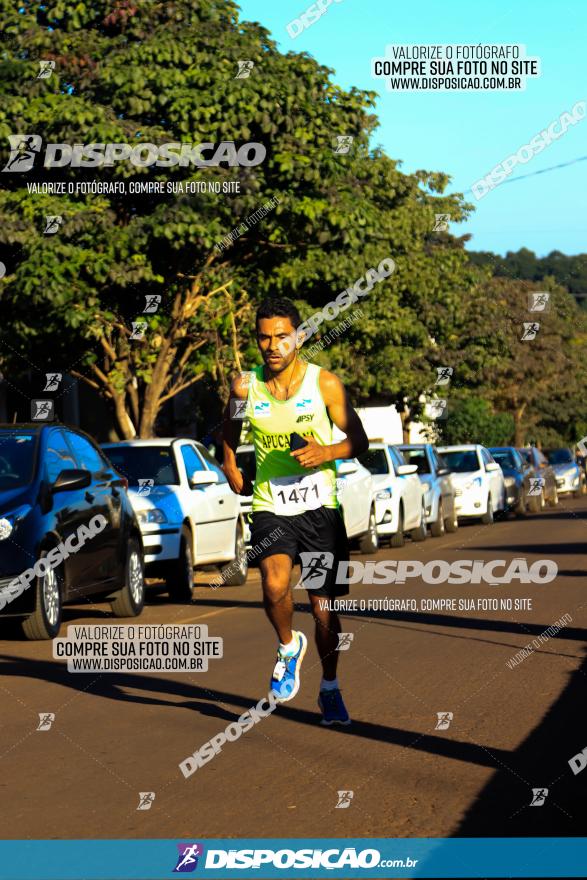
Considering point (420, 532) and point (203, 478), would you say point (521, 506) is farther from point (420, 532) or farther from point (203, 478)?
point (203, 478)

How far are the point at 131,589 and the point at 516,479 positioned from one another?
939 inches

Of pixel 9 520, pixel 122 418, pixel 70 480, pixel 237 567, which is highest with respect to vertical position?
pixel 122 418

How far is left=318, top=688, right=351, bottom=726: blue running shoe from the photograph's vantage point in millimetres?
7949

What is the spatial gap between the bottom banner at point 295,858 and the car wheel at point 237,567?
12275 mm

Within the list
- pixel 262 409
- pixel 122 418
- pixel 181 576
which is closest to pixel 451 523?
pixel 122 418

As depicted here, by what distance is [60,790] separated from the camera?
6680 mm

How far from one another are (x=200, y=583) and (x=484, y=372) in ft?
121

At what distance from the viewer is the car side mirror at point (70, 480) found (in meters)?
12.3

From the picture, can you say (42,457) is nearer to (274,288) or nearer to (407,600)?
(407,600)

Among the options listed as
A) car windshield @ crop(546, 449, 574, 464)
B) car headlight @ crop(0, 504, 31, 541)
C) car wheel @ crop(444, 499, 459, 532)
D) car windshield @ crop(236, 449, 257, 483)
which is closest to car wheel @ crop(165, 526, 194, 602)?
car headlight @ crop(0, 504, 31, 541)

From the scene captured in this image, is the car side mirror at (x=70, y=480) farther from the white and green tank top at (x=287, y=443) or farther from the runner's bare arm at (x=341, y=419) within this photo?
the runner's bare arm at (x=341, y=419)

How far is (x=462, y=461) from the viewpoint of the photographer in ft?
109

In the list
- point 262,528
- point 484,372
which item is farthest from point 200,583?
point 484,372

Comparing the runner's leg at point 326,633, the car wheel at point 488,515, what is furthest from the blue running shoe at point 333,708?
the car wheel at point 488,515
